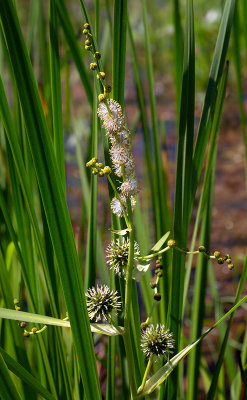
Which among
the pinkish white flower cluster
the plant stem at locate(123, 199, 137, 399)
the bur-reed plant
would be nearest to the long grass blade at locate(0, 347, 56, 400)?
the bur-reed plant

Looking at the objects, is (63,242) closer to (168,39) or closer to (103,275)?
(103,275)

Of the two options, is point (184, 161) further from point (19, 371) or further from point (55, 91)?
point (19, 371)

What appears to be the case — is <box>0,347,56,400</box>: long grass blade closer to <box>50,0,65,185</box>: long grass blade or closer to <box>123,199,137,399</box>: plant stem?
<box>123,199,137,399</box>: plant stem

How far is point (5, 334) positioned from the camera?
953 millimetres

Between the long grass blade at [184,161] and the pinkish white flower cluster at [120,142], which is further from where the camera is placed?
the long grass blade at [184,161]

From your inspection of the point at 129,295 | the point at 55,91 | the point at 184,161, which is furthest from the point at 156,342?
the point at 55,91

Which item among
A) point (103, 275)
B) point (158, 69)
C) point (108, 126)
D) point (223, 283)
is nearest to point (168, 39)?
point (158, 69)

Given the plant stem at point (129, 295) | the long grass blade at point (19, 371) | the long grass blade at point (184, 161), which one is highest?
the long grass blade at point (184, 161)

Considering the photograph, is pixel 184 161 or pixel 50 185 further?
pixel 184 161

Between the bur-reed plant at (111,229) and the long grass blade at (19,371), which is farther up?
the bur-reed plant at (111,229)

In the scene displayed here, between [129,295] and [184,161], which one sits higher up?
[184,161]

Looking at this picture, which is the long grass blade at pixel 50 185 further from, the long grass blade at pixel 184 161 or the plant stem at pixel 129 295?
the long grass blade at pixel 184 161

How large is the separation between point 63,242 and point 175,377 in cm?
31

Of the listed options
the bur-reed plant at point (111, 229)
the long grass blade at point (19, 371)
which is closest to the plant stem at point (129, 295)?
the bur-reed plant at point (111, 229)
